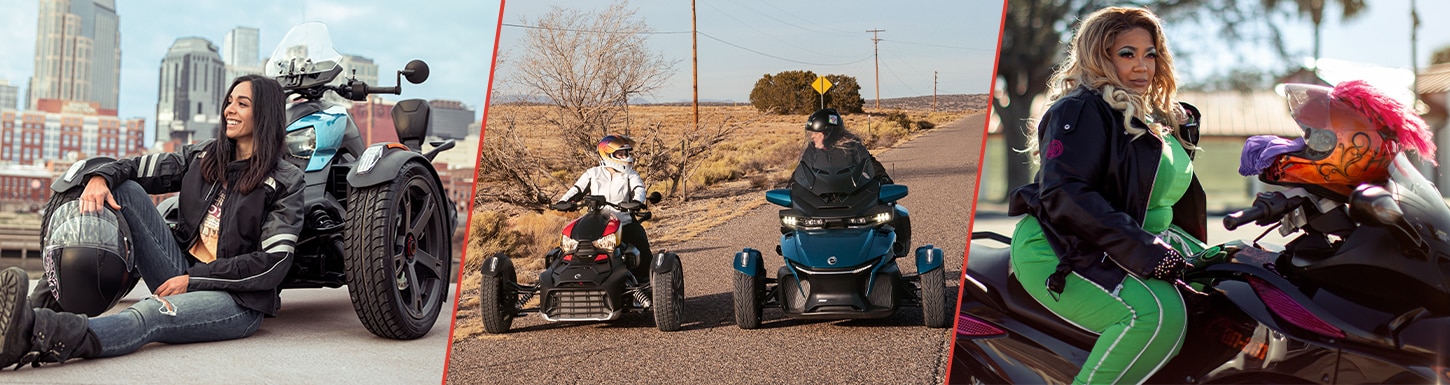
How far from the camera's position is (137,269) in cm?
430

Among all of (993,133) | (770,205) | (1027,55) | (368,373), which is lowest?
(368,373)

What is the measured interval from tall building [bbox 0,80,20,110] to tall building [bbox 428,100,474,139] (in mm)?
53969

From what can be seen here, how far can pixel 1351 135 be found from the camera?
2.76 metres

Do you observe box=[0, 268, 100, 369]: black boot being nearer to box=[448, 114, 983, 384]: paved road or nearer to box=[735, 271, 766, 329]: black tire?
box=[448, 114, 983, 384]: paved road

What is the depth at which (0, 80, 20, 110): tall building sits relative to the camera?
5085 centimetres

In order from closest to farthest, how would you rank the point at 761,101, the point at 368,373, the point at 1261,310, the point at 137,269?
the point at 1261,310 < the point at 368,373 < the point at 761,101 < the point at 137,269

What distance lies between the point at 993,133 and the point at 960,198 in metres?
0.33

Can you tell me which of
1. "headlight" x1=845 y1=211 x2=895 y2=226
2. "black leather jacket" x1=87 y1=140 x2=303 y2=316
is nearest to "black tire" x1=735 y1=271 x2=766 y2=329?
"headlight" x1=845 y1=211 x2=895 y2=226

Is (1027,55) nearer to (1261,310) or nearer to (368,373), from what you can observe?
(1261,310)

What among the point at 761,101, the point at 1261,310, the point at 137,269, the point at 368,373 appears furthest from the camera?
the point at 137,269

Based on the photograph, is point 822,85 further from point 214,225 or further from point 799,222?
point 214,225

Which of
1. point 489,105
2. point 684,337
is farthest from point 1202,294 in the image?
point 489,105

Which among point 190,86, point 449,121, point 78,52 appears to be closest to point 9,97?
point 78,52

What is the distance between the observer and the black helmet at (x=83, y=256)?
4.07 metres
